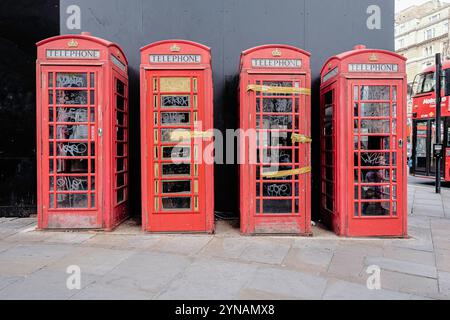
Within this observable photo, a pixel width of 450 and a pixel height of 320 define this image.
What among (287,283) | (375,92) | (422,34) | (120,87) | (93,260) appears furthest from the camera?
(422,34)

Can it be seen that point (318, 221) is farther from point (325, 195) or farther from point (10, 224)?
point (10, 224)

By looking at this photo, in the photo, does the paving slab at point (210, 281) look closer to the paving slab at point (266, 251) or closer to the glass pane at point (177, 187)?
the paving slab at point (266, 251)

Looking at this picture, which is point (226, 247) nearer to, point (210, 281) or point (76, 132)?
point (210, 281)

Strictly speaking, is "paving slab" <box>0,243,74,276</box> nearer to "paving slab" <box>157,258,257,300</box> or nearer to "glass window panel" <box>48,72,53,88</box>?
"paving slab" <box>157,258,257,300</box>

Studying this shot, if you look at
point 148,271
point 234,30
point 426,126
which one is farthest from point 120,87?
point 426,126

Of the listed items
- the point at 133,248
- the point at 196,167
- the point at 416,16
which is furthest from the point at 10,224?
the point at 416,16

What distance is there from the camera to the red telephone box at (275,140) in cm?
531

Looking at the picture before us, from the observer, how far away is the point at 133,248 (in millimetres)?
4750

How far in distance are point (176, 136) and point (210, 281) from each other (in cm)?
247

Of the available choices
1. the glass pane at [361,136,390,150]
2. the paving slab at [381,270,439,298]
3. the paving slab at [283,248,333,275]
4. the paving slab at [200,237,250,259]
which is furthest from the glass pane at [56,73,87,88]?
the paving slab at [381,270,439,298]

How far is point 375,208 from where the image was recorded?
5.49 meters

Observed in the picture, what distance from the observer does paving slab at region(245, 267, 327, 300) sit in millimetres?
3371

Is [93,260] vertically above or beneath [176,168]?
beneath

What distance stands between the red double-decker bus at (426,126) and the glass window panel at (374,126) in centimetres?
874
